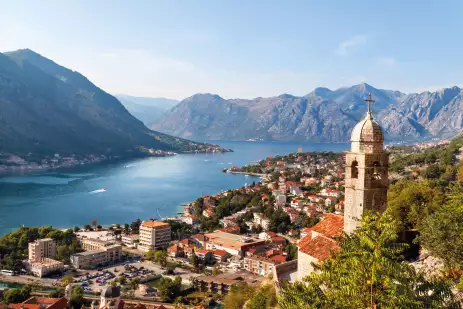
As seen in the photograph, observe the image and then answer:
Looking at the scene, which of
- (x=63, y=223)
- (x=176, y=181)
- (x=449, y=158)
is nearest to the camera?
(x=449, y=158)

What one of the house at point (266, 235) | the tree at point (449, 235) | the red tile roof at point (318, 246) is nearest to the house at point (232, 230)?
the house at point (266, 235)

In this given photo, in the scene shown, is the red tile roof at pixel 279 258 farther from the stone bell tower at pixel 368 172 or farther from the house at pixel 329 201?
the stone bell tower at pixel 368 172

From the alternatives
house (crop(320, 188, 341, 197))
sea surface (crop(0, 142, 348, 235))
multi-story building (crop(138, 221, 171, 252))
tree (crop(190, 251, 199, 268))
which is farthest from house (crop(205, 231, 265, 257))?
house (crop(320, 188, 341, 197))

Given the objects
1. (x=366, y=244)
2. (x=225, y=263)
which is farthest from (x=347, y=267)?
(x=225, y=263)

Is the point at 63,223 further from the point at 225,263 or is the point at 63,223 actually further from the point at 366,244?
the point at 366,244

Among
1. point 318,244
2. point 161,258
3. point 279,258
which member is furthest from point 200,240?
point 318,244
